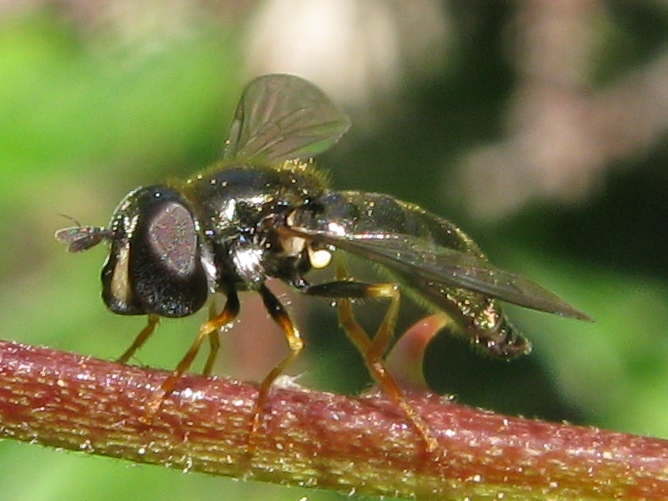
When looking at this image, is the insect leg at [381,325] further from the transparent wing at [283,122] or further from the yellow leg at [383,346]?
the transparent wing at [283,122]

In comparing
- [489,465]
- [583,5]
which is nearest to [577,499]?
[489,465]

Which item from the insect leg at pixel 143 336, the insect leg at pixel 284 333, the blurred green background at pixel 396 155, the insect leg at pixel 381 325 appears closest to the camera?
the insect leg at pixel 284 333

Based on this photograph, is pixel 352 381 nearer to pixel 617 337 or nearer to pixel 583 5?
pixel 617 337

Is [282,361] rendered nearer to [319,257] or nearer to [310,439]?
[319,257]

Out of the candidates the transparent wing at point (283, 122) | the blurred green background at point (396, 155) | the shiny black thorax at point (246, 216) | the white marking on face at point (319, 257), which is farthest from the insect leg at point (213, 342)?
the blurred green background at point (396, 155)

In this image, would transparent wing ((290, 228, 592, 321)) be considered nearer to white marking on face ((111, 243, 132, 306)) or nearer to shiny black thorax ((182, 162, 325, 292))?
shiny black thorax ((182, 162, 325, 292))

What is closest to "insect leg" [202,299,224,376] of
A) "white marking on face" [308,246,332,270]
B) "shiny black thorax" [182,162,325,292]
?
"shiny black thorax" [182,162,325,292]
